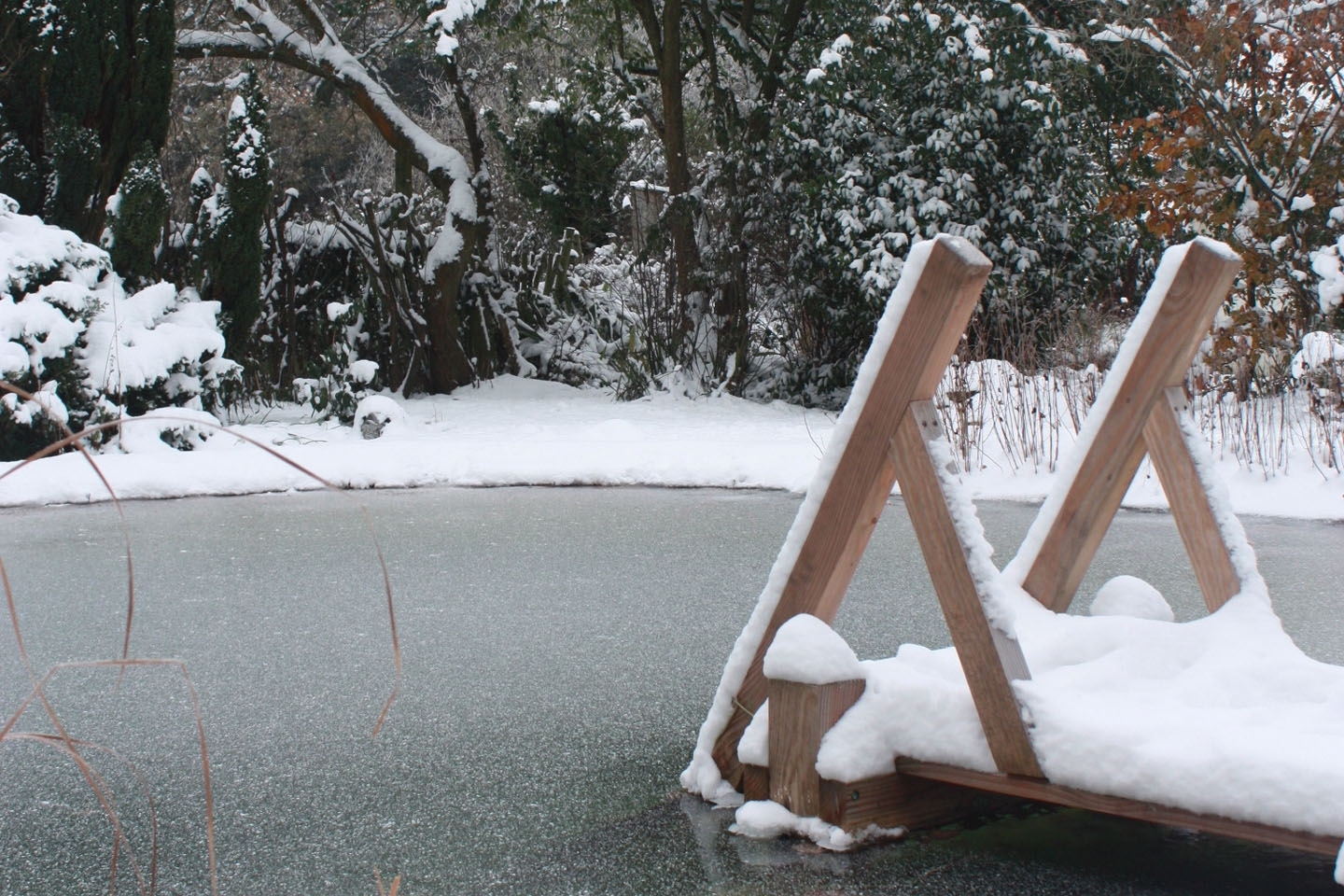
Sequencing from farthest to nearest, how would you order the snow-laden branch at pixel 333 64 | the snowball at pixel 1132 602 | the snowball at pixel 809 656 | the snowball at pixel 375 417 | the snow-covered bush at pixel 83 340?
the snow-laden branch at pixel 333 64 → the snowball at pixel 375 417 → the snow-covered bush at pixel 83 340 → the snowball at pixel 1132 602 → the snowball at pixel 809 656

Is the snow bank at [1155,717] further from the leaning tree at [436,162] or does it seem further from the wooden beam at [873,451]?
the leaning tree at [436,162]

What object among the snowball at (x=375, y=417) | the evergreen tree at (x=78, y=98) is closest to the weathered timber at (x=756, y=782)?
the snowball at (x=375, y=417)

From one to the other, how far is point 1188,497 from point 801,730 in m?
0.82

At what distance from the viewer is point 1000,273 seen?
888cm

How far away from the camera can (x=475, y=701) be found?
2760mm

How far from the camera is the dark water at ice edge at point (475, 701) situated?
186 centimetres

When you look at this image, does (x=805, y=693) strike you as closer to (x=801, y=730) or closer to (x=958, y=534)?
(x=801, y=730)

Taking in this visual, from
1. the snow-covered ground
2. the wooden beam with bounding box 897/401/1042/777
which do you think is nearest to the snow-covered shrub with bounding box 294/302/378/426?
the snow-covered ground

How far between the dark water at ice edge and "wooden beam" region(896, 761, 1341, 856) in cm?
14

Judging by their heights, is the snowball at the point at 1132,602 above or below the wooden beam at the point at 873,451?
below

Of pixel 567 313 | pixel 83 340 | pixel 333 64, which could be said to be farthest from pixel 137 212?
pixel 567 313

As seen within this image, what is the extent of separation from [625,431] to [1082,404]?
9.36 ft

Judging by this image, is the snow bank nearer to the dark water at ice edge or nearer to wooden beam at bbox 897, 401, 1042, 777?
wooden beam at bbox 897, 401, 1042, 777

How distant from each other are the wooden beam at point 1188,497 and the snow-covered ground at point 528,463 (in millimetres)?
3259
